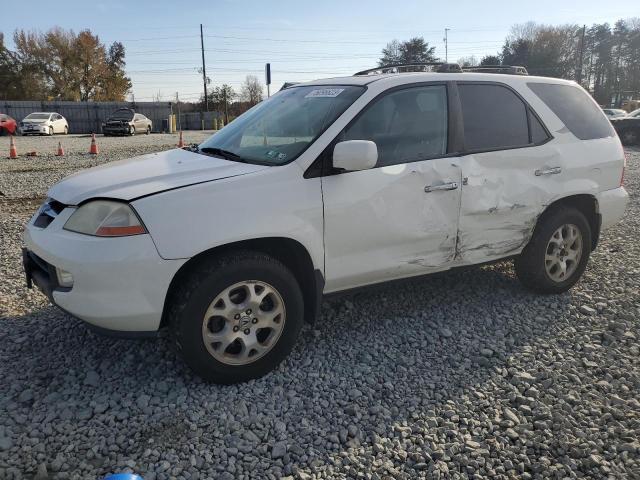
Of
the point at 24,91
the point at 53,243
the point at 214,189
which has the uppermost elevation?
the point at 24,91

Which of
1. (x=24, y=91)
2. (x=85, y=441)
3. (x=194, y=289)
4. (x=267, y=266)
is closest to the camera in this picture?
(x=85, y=441)

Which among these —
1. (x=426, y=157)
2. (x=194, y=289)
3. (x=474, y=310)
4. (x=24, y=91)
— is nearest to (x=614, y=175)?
(x=474, y=310)

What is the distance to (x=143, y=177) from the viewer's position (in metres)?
3.17

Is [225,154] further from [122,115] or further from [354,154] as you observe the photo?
[122,115]

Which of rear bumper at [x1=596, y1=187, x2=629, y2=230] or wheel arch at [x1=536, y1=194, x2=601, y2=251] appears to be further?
rear bumper at [x1=596, y1=187, x2=629, y2=230]

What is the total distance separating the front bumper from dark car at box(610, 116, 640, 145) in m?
20.7

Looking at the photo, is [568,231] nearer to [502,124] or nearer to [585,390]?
[502,124]

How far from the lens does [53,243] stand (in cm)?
297

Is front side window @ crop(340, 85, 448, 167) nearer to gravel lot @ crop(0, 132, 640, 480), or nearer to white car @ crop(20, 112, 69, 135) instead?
gravel lot @ crop(0, 132, 640, 480)

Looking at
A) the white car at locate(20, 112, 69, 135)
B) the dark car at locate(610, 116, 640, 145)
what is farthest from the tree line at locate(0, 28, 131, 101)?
the dark car at locate(610, 116, 640, 145)

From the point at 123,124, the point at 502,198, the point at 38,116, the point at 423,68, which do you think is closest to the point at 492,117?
the point at 502,198

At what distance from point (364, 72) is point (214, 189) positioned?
227cm

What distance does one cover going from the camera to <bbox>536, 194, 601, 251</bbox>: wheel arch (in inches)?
174

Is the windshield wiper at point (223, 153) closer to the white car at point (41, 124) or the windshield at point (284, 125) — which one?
the windshield at point (284, 125)
